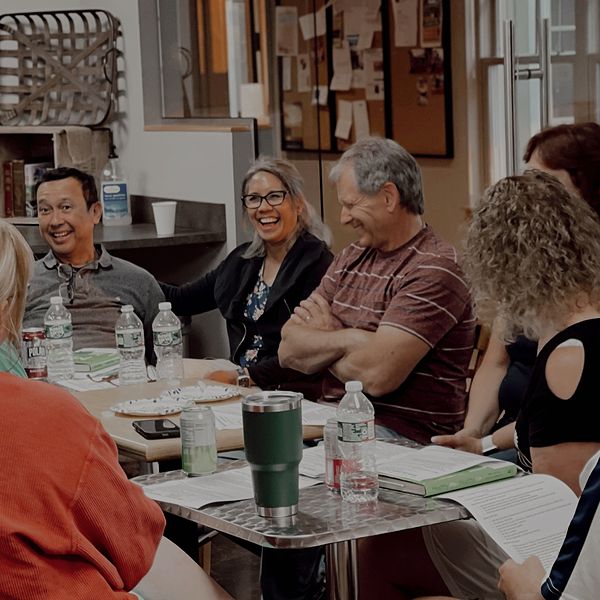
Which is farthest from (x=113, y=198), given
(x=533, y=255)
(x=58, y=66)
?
(x=533, y=255)

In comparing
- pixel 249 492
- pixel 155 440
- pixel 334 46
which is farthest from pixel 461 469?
pixel 334 46

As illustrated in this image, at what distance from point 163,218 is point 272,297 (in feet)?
4.60

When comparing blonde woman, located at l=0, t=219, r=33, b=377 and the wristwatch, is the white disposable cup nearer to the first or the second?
the wristwatch

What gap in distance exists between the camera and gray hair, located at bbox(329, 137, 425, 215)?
344cm

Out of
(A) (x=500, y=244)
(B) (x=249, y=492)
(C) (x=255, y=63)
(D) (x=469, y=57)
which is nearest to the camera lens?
(B) (x=249, y=492)

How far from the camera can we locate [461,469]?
2.34 m

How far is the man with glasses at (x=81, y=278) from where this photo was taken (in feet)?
13.9

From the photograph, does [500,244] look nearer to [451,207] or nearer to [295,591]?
[295,591]

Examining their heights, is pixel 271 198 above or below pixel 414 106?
below

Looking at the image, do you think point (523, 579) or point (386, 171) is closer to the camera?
point (523, 579)

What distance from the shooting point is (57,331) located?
12.1 ft

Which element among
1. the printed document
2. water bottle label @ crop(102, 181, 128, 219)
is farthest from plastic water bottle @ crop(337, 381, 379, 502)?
water bottle label @ crop(102, 181, 128, 219)

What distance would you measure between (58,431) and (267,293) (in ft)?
7.78

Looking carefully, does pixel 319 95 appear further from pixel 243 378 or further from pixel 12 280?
pixel 12 280
